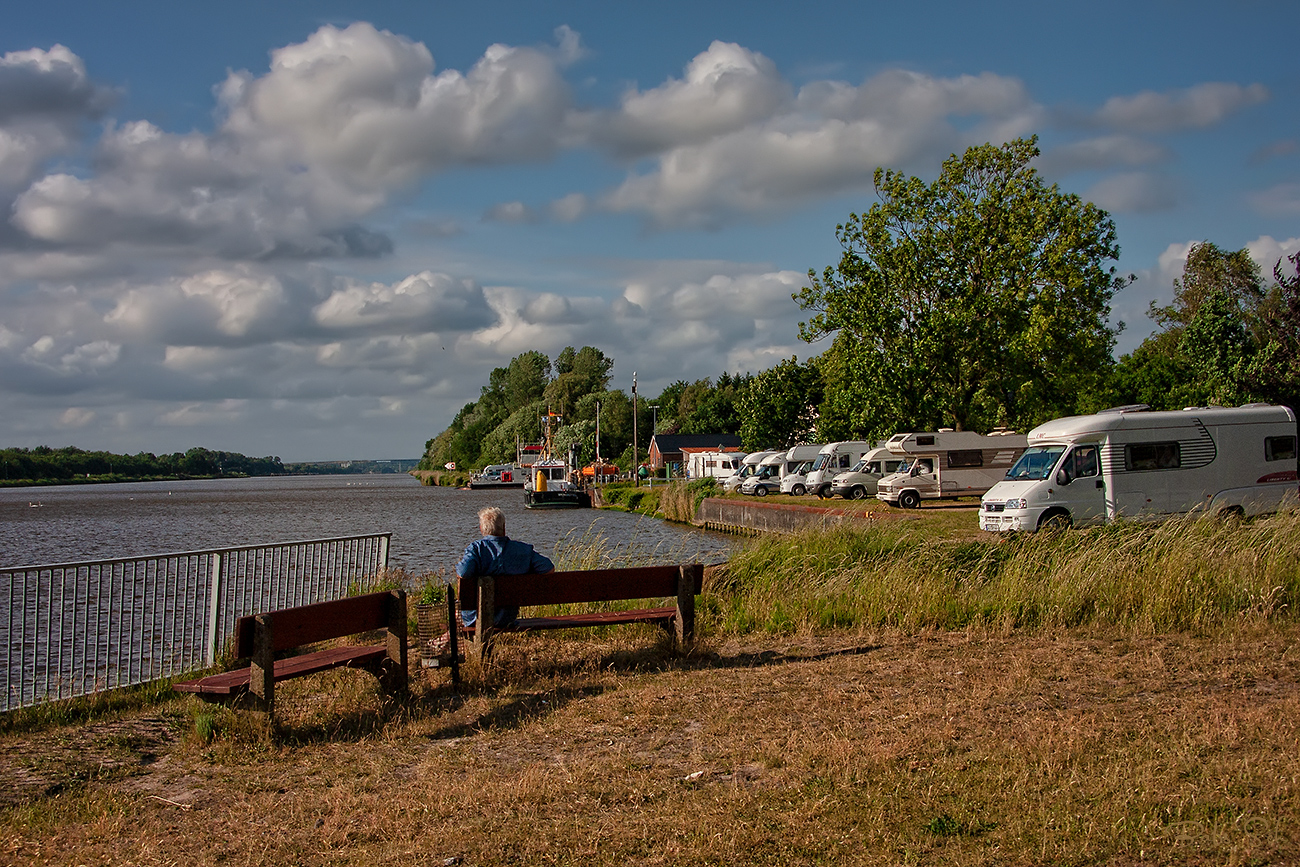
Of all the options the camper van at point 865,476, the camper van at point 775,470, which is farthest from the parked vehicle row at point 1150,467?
the camper van at point 775,470

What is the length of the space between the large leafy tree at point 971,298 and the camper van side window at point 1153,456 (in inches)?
659

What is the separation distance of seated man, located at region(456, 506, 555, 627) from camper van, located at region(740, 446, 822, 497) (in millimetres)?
40594

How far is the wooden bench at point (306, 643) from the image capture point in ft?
20.6

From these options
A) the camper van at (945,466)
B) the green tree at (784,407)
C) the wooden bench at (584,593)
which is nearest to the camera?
the wooden bench at (584,593)

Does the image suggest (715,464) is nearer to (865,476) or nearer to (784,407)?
(784,407)

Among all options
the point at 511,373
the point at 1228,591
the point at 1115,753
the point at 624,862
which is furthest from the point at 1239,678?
the point at 511,373

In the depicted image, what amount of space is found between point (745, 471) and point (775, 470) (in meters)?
3.38

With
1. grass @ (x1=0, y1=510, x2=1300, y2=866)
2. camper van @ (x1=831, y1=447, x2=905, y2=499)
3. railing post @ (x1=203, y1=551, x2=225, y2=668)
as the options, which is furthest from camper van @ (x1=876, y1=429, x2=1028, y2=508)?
railing post @ (x1=203, y1=551, x2=225, y2=668)

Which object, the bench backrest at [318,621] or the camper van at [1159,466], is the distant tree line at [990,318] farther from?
the bench backrest at [318,621]

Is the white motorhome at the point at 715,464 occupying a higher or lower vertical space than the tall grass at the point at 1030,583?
higher

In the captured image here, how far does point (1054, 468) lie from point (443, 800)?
1892cm

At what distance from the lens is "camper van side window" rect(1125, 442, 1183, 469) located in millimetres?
21000

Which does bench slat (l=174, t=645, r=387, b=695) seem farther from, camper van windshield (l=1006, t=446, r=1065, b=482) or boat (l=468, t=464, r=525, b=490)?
boat (l=468, t=464, r=525, b=490)

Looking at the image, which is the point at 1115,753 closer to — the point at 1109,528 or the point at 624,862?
the point at 624,862
